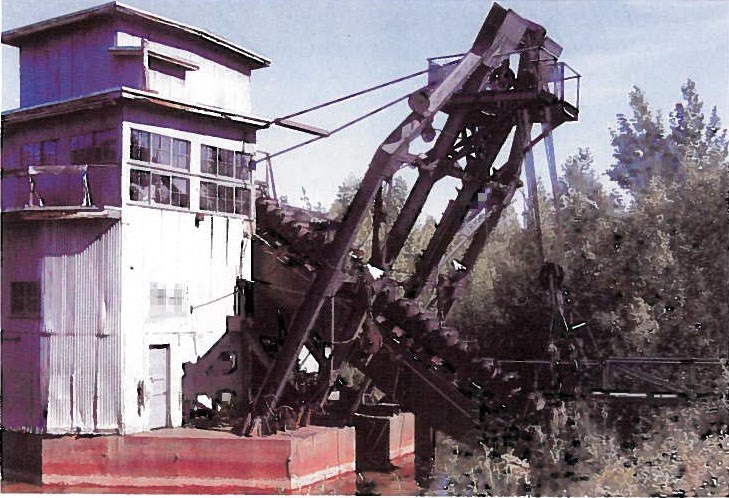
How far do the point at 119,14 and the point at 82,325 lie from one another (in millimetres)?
6062

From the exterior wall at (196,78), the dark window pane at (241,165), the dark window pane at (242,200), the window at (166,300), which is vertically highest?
the exterior wall at (196,78)

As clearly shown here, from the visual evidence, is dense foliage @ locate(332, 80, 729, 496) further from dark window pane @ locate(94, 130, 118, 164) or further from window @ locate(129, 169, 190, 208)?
dark window pane @ locate(94, 130, 118, 164)

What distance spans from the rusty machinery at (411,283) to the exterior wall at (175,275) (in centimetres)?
48

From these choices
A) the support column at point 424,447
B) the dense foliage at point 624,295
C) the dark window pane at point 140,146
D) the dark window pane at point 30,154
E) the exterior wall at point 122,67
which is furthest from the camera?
the support column at point 424,447

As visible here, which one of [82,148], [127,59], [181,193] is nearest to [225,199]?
[181,193]

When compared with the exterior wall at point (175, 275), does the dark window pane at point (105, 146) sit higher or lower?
higher

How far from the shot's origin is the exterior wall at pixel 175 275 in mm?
18766

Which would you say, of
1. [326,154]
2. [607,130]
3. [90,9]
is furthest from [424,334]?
[90,9]

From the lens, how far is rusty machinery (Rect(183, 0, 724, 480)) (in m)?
19.1

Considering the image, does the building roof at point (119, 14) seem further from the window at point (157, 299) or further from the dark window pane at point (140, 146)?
the window at point (157, 299)

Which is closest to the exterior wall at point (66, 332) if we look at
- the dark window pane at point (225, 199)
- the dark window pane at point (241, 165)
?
the dark window pane at point (225, 199)

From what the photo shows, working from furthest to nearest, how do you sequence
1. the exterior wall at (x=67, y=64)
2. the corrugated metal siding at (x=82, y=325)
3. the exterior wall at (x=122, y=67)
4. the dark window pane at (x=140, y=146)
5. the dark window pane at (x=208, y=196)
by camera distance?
the dark window pane at (x=208, y=196) → the exterior wall at (x=67, y=64) → the exterior wall at (x=122, y=67) → the dark window pane at (x=140, y=146) → the corrugated metal siding at (x=82, y=325)

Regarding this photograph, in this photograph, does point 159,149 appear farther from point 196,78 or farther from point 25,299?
point 25,299

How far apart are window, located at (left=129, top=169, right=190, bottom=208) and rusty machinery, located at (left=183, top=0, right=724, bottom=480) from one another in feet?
7.56
